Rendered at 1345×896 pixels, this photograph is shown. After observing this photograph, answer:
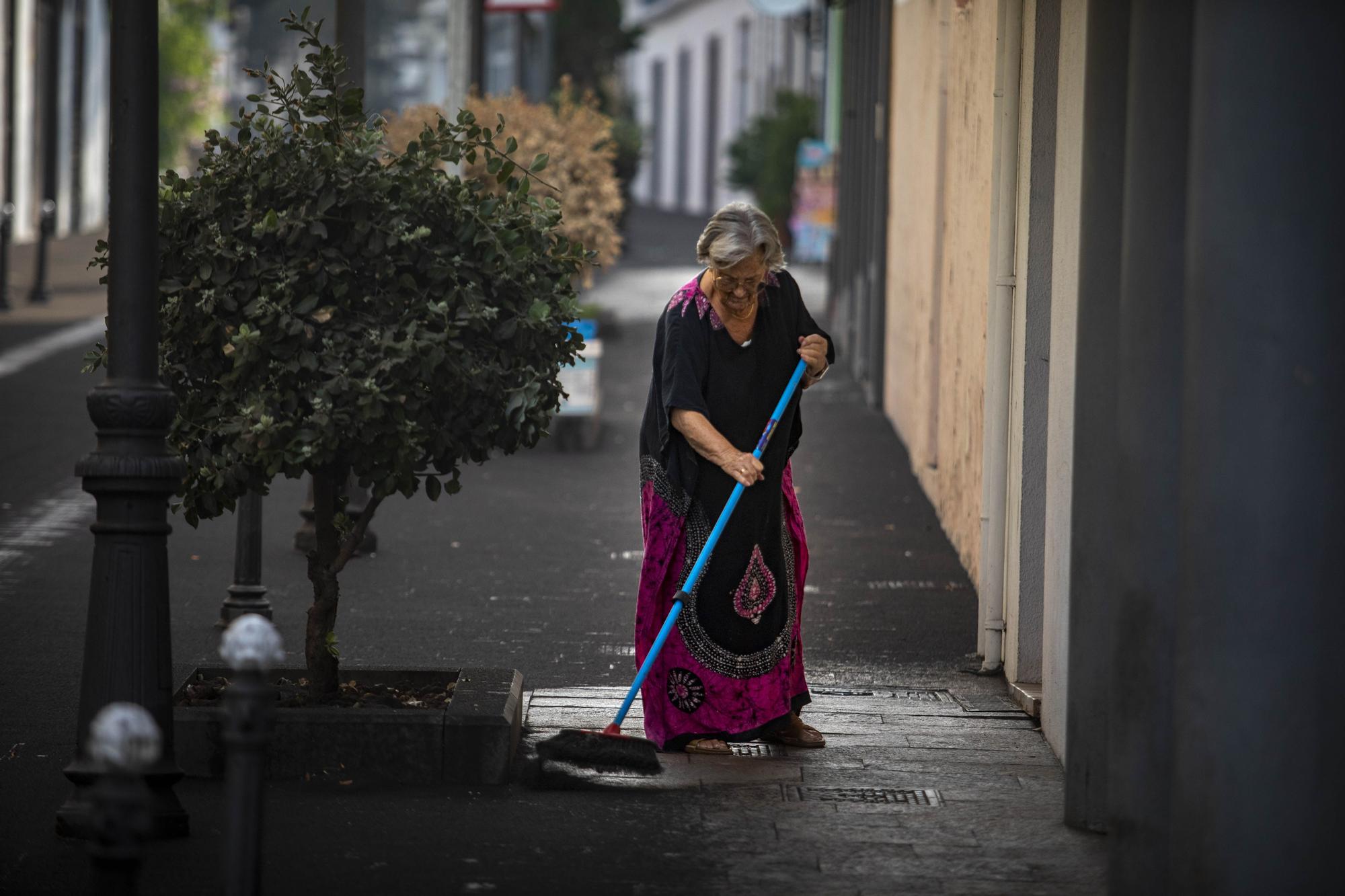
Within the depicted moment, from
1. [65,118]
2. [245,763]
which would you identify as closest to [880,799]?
[245,763]

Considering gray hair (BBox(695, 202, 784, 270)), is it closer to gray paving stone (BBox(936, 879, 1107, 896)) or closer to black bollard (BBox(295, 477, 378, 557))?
gray paving stone (BBox(936, 879, 1107, 896))

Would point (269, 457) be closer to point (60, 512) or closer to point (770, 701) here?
point (770, 701)

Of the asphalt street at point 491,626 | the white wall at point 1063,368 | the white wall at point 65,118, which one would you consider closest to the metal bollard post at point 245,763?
the asphalt street at point 491,626

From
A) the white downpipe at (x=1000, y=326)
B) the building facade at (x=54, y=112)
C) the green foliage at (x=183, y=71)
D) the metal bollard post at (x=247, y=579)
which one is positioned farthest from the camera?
the green foliage at (x=183, y=71)

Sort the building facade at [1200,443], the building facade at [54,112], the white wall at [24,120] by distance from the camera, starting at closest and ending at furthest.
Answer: the building facade at [1200,443], the building facade at [54,112], the white wall at [24,120]

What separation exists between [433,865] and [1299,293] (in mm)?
2568

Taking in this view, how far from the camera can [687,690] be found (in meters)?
6.32

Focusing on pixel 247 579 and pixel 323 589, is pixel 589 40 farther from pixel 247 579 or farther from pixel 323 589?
pixel 323 589

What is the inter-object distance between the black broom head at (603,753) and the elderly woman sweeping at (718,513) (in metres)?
0.45

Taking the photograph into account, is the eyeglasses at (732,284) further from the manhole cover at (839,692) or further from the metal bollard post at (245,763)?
the metal bollard post at (245,763)

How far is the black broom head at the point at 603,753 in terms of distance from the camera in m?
5.84

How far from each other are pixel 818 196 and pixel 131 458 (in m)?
21.4

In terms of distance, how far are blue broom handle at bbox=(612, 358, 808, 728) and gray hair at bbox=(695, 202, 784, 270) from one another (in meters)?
0.46

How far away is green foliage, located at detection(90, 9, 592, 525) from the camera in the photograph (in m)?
5.69
